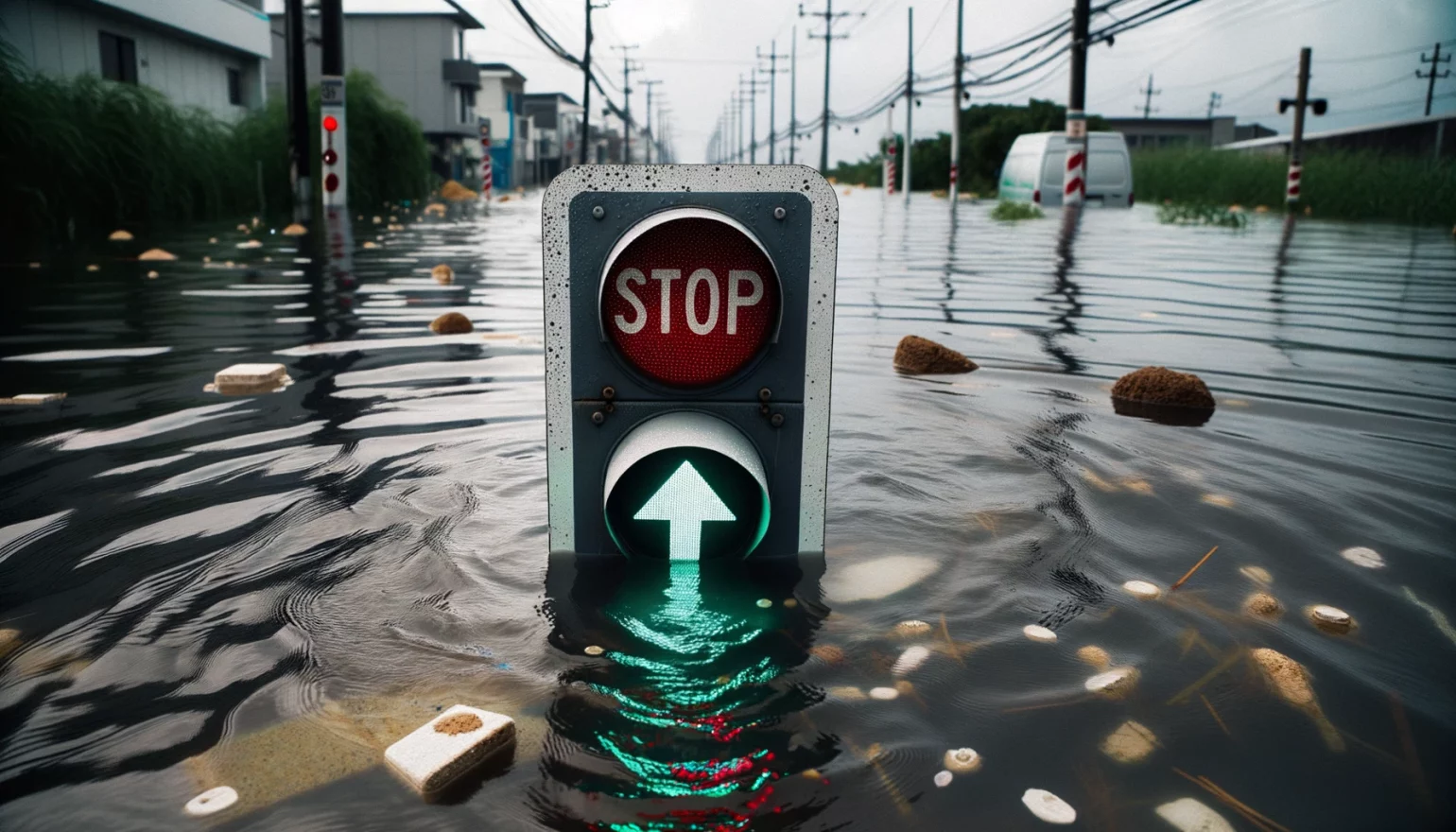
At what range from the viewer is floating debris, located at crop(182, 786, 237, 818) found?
1473 millimetres

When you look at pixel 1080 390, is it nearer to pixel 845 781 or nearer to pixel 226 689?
pixel 845 781

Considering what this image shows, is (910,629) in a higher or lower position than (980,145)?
lower

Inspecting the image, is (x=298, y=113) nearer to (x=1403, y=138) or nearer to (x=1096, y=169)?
(x=1096, y=169)

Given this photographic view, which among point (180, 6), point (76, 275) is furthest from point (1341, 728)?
point (180, 6)

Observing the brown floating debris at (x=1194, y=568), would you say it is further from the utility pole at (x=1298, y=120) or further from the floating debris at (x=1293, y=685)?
the utility pole at (x=1298, y=120)

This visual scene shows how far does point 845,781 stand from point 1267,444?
8.62 ft

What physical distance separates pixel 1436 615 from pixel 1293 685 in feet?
1.85

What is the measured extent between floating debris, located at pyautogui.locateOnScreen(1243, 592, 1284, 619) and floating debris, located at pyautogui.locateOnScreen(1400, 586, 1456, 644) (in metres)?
0.29

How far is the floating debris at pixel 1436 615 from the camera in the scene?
211 cm

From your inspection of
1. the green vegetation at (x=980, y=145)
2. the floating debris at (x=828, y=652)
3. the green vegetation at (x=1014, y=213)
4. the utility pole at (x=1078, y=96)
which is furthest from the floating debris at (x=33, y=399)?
the green vegetation at (x=980, y=145)

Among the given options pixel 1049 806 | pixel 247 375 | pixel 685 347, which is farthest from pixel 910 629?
pixel 247 375

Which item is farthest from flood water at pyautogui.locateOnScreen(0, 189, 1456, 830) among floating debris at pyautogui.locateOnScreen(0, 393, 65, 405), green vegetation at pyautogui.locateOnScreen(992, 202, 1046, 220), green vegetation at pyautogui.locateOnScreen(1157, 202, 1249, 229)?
green vegetation at pyautogui.locateOnScreen(992, 202, 1046, 220)

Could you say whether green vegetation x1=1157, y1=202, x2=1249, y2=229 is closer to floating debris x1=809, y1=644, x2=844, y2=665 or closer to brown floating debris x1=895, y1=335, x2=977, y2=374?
brown floating debris x1=895, y1=335, x2=977, y2=374

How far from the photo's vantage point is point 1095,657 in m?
1.99
